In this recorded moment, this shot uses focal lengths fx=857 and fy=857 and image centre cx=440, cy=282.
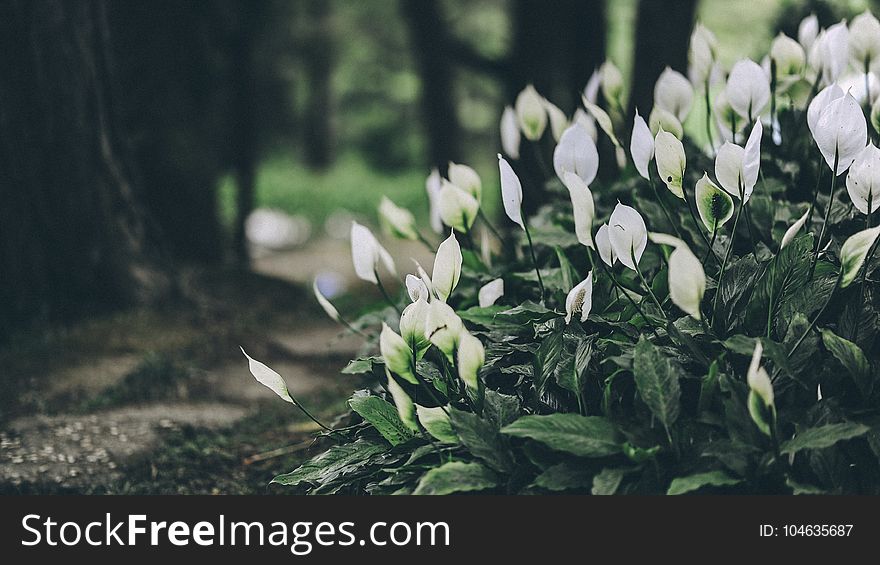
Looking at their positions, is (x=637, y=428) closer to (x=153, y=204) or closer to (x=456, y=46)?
(x=153, y=204)

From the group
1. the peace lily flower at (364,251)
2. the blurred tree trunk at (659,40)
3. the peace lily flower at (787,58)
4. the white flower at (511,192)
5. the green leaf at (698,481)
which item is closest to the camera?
the green leaf at (698,481)

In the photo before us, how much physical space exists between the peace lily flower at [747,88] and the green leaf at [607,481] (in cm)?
113

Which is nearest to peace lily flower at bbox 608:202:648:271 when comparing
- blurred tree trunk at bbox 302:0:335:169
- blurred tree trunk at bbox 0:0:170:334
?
blurred tree trunk at bbox 0:0:170:334

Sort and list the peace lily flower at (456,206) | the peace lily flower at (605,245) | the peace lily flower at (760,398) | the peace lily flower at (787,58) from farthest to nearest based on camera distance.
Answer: the peace lily flower at (787,58)
the peace lily flower at (456,206)
the peace lily flower at (605,245)
the peace lily flower at (760,398)

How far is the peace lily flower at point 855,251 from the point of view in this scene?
1.60m

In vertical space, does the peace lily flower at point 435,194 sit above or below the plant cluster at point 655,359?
above

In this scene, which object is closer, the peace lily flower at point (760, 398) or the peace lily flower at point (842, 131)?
the peace lily flower at point (760, 398)

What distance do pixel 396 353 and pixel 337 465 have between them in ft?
1.17

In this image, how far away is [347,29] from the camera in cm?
1692

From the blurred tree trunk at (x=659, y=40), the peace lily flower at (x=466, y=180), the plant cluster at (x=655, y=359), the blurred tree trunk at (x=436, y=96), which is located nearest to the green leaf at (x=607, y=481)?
the plant cluster at (x=655, y=359)

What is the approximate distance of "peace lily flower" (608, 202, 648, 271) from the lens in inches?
67.2

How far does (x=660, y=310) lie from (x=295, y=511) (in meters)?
0.89

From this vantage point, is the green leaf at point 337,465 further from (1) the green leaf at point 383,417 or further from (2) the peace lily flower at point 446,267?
(2) the peace lily flower at point 446,267

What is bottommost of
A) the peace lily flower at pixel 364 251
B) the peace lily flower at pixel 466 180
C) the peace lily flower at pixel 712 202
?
the peace lily flower at pixel 364 251
